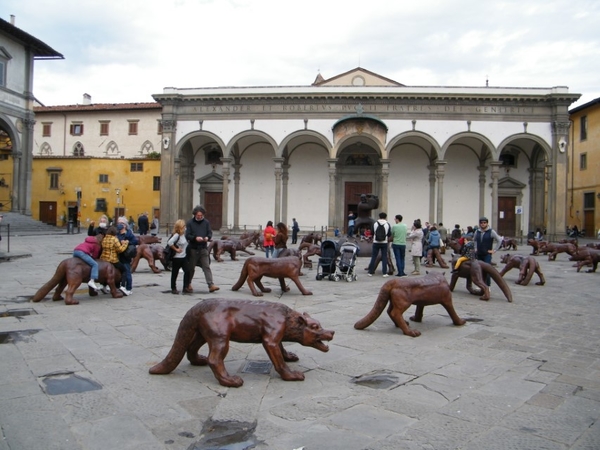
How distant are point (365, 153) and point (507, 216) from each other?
390 inches

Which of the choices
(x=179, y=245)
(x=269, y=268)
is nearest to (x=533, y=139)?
(x=269, y=268)

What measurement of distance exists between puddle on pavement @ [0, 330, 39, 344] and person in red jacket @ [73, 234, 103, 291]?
2.02m

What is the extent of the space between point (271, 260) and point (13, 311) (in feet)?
12.5

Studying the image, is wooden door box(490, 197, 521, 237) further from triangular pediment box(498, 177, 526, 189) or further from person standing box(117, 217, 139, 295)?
person standing box(117, 217, 139, 295)

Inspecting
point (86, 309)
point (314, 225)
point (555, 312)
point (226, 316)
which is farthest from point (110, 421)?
point (314, 225)

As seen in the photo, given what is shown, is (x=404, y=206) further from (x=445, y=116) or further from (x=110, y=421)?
(x=110, y=421)

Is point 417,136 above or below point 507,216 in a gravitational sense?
above

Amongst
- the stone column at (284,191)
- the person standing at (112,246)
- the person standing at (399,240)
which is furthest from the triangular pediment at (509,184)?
the person standing at (112,246)

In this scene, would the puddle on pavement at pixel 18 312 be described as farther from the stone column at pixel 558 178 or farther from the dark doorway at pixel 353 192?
the stone column at pixel 558 178

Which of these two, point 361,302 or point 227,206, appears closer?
point 361,302

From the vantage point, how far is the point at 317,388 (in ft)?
12.4

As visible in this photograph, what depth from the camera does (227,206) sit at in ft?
97.9

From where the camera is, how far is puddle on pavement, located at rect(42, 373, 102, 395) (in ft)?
11.7

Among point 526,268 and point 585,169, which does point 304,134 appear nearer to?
point 526,268
